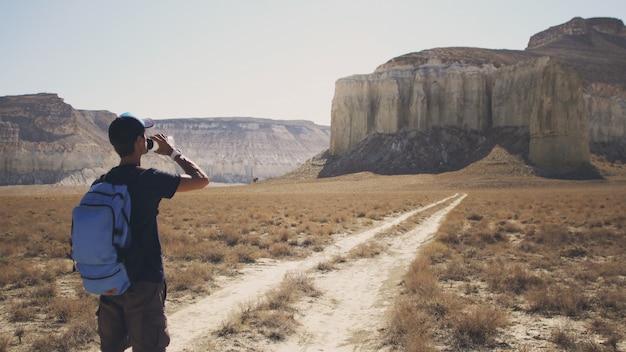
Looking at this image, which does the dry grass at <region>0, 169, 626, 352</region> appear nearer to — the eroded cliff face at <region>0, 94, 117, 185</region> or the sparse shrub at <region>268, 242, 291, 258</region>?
the sparse shrub at <region>268, 242, 291, 258</region>

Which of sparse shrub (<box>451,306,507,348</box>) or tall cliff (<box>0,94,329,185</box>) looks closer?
sparse shrub (<box>451,306,507,348</box>)

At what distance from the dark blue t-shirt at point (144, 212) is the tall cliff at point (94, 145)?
4449 inches

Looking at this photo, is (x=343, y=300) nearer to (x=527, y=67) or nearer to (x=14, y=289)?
(x=14, y=289)

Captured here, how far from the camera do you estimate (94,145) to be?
11662 centimetres

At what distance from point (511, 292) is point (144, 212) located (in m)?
6.60

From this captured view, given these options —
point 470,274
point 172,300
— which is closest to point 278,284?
point 172,300

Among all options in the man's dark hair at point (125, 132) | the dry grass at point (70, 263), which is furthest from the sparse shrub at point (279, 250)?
the man's dark hair at point (125, 132)

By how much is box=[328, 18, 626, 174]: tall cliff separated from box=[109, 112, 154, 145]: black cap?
224 ft

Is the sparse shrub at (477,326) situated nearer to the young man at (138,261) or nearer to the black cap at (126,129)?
the young man at (138,261)

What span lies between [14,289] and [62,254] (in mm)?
3132

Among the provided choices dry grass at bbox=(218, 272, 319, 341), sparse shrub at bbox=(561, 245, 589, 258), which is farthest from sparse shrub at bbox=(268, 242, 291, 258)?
sparse shrub at bbox=(561, 245, 589, 258)

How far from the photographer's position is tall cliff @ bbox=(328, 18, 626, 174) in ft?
204

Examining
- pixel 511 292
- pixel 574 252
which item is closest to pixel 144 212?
pixel 511 292

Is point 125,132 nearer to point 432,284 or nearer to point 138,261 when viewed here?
point 138,261
